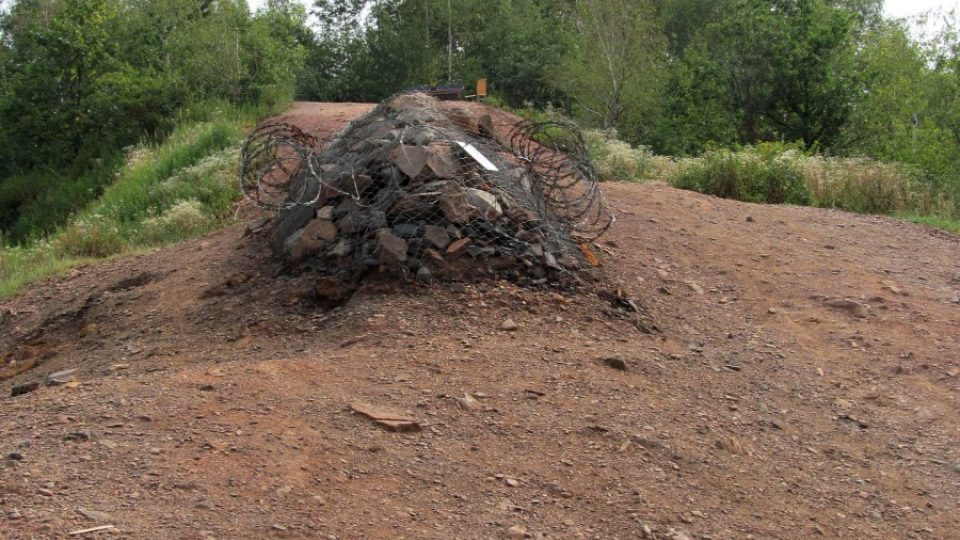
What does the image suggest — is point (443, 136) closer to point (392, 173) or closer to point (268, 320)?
point (392, 173)

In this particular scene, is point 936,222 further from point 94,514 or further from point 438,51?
point 438,51

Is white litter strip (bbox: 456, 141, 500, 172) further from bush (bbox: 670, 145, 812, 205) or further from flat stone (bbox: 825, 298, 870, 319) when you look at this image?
bush (bbox: 670, 145, 812, 205)

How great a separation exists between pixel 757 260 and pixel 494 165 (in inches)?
79.5

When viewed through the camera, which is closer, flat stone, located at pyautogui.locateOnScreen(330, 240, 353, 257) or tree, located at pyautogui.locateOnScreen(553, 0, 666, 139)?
flat stone, located at pyautogui.locateOnScreen(330, 240, 353, 257)

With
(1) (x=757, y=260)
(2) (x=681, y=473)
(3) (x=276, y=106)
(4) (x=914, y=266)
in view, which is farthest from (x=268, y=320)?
(3) (x=276, y=106)

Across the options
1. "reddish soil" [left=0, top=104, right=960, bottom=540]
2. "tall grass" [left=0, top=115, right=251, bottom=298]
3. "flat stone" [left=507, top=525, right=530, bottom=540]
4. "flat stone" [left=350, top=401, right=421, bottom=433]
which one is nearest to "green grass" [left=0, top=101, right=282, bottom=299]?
"tall grass" [left=0, top=115, right=251, bottom=298]

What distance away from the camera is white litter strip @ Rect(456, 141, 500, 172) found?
18.8 ft

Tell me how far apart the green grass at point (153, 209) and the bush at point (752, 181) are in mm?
4397

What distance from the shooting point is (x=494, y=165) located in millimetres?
5969

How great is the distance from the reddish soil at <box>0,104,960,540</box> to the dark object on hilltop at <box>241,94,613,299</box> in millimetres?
180

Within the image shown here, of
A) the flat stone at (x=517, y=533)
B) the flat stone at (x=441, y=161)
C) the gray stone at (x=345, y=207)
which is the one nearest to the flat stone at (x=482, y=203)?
the flat stone at (x=441, y=161)

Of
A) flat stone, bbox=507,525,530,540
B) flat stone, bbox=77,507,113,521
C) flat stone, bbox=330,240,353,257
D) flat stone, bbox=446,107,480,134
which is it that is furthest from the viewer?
flat stone, bbox=446,107,480,134

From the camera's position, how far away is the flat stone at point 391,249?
5439mm

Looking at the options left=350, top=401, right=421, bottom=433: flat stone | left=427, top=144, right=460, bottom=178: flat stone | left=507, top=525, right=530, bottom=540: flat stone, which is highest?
left=427, top=144, right=460, bottom=178: flat stone
